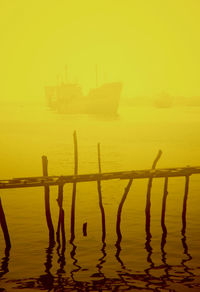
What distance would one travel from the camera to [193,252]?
77.2ft

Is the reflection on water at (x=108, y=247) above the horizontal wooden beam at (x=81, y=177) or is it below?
below

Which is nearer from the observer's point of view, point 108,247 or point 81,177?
point 81,177

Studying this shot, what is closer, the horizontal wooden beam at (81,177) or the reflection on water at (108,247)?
the reflection on water at (108,247)

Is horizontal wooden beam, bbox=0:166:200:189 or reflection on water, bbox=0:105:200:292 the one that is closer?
reflection on water, bbox=0:105:200:292

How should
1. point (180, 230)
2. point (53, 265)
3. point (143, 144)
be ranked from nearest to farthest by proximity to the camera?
point (53, 265) → point (180, 230) → point (143, 144)

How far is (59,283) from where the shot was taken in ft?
67.5

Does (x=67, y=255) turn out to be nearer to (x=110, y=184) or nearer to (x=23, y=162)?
(x=110, y=184)

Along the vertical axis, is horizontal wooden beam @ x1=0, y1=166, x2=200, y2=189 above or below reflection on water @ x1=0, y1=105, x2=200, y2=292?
above

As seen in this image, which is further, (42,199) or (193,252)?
(42,199)

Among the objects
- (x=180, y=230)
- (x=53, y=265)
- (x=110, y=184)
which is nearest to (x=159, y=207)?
(x=180, y=230)

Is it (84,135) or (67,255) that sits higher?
(84,135)

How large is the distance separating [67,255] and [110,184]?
17013 millimetres

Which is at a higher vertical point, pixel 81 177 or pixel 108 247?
pixel 81 177

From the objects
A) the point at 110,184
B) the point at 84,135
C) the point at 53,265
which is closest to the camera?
the point at 53,265
